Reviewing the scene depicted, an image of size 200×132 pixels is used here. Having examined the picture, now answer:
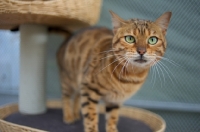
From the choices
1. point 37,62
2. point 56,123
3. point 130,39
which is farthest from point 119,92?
point 37,62

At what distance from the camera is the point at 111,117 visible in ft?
4.11

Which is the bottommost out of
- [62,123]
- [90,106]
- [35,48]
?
[62,123]

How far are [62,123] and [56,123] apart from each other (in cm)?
4

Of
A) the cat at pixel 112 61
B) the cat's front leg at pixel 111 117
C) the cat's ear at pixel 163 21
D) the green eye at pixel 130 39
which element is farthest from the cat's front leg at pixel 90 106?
the cat's ear at pixel 163 21

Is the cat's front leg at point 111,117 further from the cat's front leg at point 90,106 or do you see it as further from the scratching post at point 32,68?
the scratching post at point 32,68

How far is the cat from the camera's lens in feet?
3.21

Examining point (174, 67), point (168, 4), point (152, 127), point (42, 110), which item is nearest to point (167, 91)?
point (174, 67)

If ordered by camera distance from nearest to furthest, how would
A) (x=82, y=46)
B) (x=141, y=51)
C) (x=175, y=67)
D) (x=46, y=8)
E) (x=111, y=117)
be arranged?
(x=141, y=51) → (x=46, y=8) → (x=111, y=117) → (x=82, y=46) → (x=175, y=67)

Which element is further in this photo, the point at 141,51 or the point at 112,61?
the point at 112,61

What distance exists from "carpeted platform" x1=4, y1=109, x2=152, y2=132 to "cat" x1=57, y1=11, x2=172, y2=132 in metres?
0.07

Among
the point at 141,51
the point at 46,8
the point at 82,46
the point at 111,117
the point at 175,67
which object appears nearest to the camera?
the point at 141,51

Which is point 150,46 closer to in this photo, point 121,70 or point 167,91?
point 121,70

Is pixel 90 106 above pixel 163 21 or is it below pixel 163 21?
below

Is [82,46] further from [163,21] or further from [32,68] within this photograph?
[163,21]
